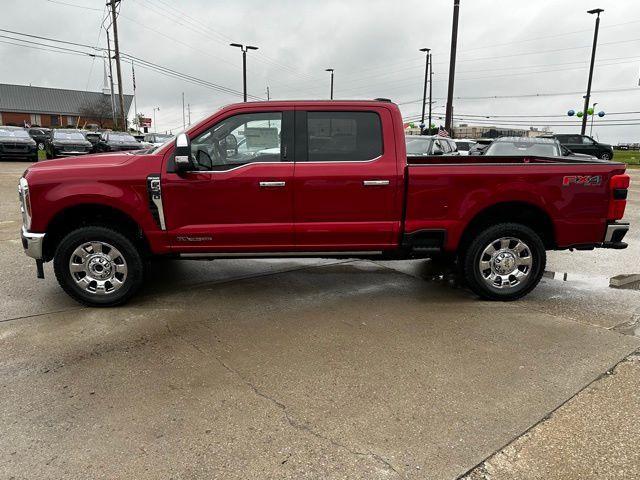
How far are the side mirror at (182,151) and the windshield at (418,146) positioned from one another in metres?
10.5

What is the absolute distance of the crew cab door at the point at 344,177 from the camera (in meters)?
4.75

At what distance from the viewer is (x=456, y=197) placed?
16.0ft

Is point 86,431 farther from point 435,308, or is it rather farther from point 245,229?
point 435,308

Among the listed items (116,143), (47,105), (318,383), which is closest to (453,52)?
(116,143)

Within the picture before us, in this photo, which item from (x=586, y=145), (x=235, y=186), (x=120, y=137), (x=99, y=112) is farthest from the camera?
(x=99, y=112)

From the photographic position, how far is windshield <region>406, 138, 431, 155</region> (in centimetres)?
1429

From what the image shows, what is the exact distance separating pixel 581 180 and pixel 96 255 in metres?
4.79

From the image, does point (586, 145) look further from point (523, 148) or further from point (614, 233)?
point (614, 233)

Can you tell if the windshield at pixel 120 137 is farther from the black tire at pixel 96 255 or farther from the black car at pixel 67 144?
the black tire at pixel 96 255

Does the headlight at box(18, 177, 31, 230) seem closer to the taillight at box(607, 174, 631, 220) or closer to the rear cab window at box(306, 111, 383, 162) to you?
the rear cab window at box(306, 111, 383, 162)

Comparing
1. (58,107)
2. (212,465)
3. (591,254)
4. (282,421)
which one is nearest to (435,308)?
(282,421)

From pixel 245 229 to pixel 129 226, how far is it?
1.18 metres

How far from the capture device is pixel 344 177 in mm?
4734

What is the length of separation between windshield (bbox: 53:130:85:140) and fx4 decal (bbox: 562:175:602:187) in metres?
23.4
